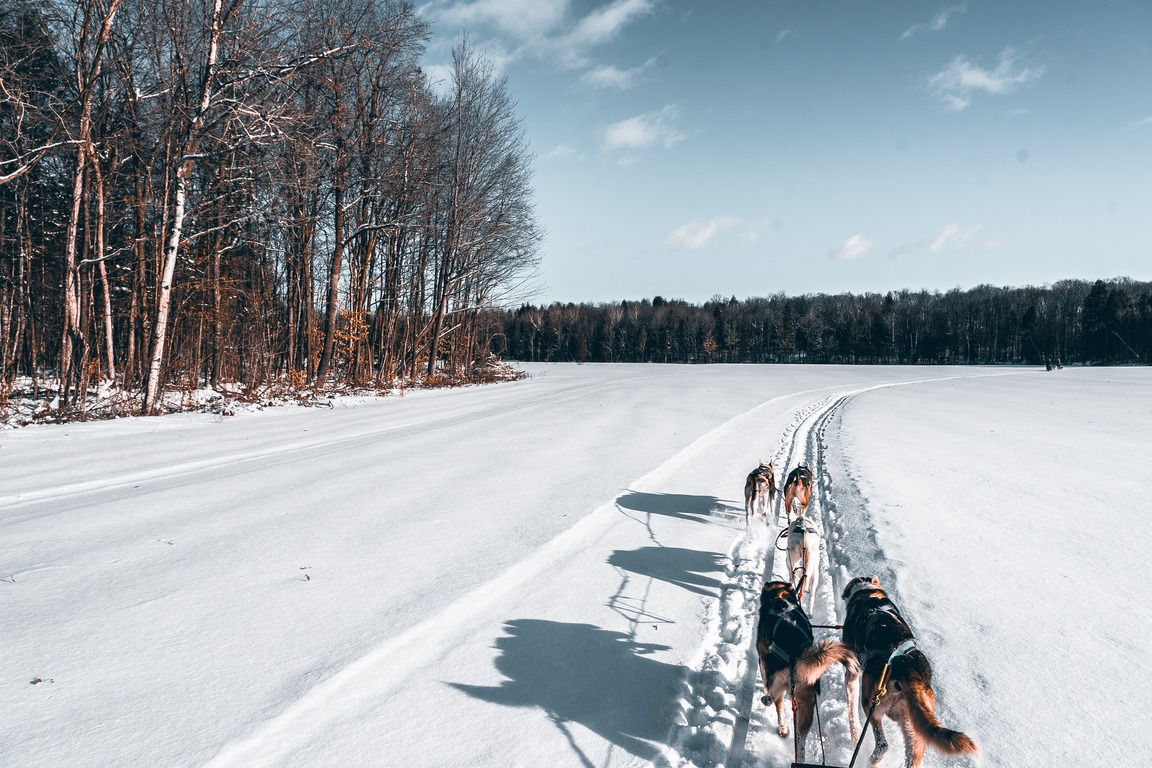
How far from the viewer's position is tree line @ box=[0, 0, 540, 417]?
36.5 feet

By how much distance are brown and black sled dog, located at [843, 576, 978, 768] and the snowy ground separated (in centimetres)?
30

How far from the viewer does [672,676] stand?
2.80 m

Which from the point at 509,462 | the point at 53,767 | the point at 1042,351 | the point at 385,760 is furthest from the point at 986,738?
the point at 1042,351

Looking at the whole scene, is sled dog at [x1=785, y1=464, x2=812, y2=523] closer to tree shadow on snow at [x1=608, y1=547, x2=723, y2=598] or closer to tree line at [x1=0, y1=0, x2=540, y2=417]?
tree shadow on snow at [x1=608, y1=547, x2=723, y2=598]

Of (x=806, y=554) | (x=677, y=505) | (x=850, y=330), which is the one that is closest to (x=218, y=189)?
(x=677, y=505)

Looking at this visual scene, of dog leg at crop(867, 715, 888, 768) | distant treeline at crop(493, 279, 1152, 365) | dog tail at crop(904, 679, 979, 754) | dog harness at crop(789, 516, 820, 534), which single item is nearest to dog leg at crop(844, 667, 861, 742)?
dog leg at crop(867, 715, 888, 768)

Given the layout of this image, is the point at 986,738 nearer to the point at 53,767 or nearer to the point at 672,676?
the point at 672,676

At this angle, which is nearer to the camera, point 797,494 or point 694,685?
point 694,685

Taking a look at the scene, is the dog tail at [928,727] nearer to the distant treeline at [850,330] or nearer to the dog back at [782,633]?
the dog back at [782,633]

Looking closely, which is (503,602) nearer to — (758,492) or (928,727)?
(928,727)

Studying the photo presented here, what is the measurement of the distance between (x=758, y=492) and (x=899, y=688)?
3341 millimetres

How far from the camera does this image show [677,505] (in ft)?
19.3

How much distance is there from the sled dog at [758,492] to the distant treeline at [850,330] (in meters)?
69.6

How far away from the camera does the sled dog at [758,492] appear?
206 inches
